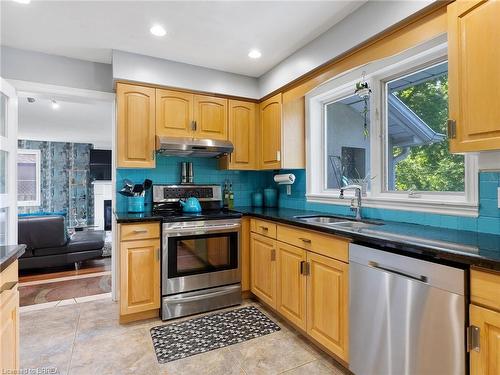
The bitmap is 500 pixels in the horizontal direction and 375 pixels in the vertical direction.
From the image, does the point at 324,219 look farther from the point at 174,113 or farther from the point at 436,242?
the point at 174,113

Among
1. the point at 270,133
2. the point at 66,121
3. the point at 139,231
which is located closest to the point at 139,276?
the point at 139,231

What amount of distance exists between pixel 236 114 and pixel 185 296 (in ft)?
6.63

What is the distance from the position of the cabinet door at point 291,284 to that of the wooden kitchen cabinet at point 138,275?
3.52 ft

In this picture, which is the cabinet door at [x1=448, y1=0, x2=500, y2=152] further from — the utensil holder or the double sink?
the utensil holder

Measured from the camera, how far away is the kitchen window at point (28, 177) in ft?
24.0

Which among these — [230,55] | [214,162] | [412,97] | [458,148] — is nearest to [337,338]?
[458,148]

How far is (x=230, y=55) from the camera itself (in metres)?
2.74

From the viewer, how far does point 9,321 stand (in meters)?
1.15

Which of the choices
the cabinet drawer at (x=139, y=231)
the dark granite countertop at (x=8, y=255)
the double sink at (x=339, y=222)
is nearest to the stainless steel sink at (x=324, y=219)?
the double sink at (x=339, y=222)

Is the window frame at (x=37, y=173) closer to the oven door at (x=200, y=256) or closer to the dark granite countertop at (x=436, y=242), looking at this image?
the oven door at (x=200, y=256)

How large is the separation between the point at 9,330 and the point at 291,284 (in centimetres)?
170

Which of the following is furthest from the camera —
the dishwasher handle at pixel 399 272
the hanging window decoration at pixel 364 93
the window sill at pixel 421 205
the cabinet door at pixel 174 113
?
the cabinet door at pixel 174 113

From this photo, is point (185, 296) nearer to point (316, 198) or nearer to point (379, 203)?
point (316, 198)

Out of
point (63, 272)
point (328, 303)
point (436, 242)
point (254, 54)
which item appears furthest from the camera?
point (63, 272)
